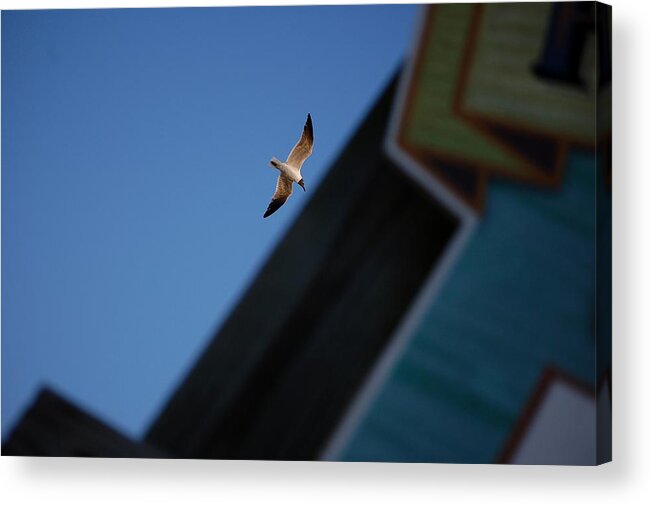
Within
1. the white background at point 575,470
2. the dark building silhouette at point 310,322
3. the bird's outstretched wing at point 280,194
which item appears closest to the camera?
the white background at point 575,470

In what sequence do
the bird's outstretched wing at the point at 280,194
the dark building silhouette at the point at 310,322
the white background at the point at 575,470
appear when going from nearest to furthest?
the white background at the point at 575,470
the dark building silhouette at the point at 310,322
the bird's outstretched wing at the point at 280,194

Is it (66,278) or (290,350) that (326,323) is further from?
(66,278)

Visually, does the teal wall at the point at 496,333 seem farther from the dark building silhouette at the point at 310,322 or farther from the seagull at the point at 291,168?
the seagull at the point at 291,168

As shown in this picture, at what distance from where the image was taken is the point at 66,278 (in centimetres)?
615

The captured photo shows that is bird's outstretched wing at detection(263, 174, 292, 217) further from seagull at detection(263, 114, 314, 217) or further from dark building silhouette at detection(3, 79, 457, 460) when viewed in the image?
dark building silhouette at detection(3, 79, 457, 460)

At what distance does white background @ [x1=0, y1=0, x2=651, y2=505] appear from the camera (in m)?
5.63

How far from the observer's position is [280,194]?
607 centimetres

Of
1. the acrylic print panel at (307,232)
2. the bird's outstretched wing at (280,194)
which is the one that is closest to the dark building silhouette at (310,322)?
the acrylic print panel at (307,232)

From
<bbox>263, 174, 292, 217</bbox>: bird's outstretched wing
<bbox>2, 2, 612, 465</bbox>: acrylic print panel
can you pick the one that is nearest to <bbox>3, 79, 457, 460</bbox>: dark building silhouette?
<bbox>2, 2, 612, 465</bbox>: acrylic print panel

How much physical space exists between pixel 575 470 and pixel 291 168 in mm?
1860

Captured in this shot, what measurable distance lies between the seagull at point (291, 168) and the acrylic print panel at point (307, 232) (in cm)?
2

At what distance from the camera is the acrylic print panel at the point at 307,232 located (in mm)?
5754

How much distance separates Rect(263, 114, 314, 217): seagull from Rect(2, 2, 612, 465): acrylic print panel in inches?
0.7

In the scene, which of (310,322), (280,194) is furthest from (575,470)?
(280,194)
